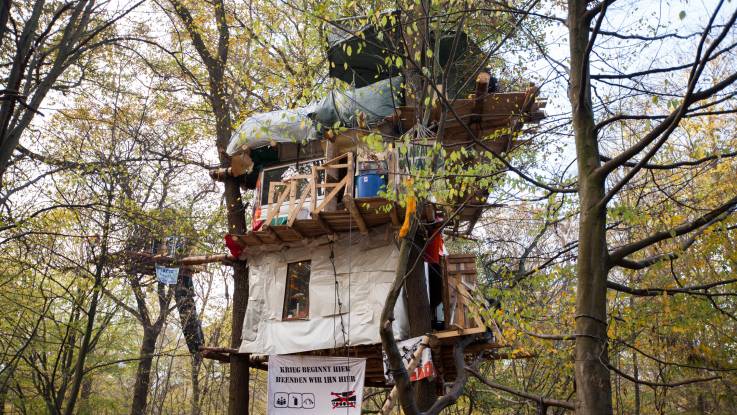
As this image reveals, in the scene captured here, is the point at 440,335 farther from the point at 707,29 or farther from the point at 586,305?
the point at 707,29

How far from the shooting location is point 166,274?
15109 mm

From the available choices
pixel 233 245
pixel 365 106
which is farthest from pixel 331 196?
pixel 233 245

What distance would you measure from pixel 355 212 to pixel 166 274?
633 centimetres

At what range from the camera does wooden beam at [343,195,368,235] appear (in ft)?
37.4

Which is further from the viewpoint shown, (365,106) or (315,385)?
(365,106)

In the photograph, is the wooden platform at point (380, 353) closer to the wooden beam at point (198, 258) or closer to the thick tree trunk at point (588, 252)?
the wooden beam at point (198, 258)

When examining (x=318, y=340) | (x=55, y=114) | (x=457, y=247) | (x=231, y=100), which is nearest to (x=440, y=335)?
(x=318, y=340)

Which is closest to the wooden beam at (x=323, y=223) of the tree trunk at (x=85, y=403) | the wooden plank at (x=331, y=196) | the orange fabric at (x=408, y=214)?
the wooden plank at (x=331, y=196)

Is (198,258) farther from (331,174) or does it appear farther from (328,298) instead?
(331,174)

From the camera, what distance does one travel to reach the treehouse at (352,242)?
11.7 metres

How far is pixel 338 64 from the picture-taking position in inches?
563

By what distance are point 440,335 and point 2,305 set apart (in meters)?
10.1

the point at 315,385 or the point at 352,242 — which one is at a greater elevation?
the point at 352,242

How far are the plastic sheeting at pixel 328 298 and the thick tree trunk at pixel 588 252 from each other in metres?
6.63
